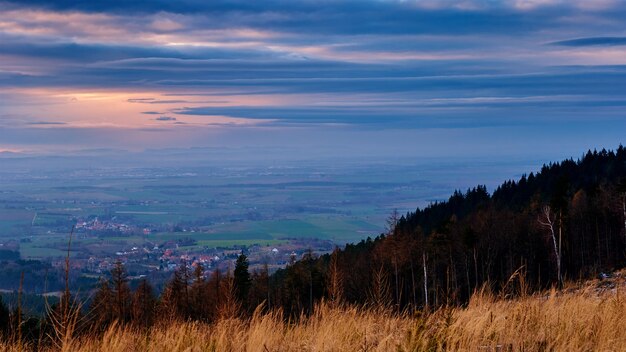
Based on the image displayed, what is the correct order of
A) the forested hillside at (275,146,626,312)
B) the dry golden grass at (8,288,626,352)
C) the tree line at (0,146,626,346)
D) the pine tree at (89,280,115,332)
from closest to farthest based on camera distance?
the dry golden grass at (8,288,626,352) < the pine tree at (89,280,115,332) < the tree line at (0,146,626,346) < the forested hillside at (275,146,626,312)

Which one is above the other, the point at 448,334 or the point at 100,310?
the point at 448,334

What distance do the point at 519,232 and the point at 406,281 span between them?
47.5 ft

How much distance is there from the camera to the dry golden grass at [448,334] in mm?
6879

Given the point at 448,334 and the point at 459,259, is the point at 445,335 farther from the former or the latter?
the point at 459,259

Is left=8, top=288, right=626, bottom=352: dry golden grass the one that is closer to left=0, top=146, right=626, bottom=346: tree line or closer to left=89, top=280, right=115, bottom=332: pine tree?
left=89, top=280, right=115, bottom=332: pine tree

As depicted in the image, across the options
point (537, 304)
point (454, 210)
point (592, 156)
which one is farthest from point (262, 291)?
point (592, 156)

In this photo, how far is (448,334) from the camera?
7145 mm

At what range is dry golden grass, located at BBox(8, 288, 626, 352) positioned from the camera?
22.6 feet

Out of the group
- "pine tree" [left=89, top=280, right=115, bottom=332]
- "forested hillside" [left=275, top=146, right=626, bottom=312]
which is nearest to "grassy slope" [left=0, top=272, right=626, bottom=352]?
"pine tree" [left=89, top=280, right=115, bottom=332]

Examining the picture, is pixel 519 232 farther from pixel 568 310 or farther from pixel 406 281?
pixel 568 310

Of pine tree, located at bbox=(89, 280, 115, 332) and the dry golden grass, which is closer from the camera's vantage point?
the dry golden grass

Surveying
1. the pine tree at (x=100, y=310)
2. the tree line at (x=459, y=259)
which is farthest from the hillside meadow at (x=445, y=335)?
the tree line at (x=459, y=259)

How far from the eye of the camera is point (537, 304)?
9055 millimetres

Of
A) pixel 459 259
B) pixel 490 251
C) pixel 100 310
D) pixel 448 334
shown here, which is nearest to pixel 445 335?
pixel 448 334
